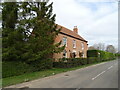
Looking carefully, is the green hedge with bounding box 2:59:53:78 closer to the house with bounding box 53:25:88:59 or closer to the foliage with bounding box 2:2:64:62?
the foliage with bounding box 2:2:64:62

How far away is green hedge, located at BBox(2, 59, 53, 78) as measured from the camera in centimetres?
1201

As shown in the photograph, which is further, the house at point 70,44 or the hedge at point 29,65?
the house at point 70,44

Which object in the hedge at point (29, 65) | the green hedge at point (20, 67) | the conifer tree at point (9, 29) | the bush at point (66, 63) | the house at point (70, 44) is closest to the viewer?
the green hedge at point (20, 67)

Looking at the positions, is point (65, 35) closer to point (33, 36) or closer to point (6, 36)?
point (33, 36)

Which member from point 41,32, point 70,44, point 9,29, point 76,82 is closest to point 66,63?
point 41,32

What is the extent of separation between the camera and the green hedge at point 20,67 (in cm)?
1201

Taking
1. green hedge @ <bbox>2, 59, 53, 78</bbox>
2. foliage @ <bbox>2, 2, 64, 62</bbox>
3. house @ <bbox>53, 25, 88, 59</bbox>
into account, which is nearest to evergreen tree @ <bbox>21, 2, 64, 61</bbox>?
foliage @ <bbox>2, 2, 64, 62</bbox>

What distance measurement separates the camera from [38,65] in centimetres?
1605

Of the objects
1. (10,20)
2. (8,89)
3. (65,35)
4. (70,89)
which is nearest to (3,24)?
(10,20)

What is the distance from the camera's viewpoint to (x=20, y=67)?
1345cm

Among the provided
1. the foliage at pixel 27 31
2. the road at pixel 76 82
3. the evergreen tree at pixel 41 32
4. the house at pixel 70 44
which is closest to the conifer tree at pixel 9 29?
the foliage at pixel 27 31

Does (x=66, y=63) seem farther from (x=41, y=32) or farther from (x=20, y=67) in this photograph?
(x=20, y=67)

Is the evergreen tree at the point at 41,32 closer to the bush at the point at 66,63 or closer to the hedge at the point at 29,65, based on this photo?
the hedge at the point at 29,65

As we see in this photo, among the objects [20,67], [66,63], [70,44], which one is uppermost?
[70,44]
